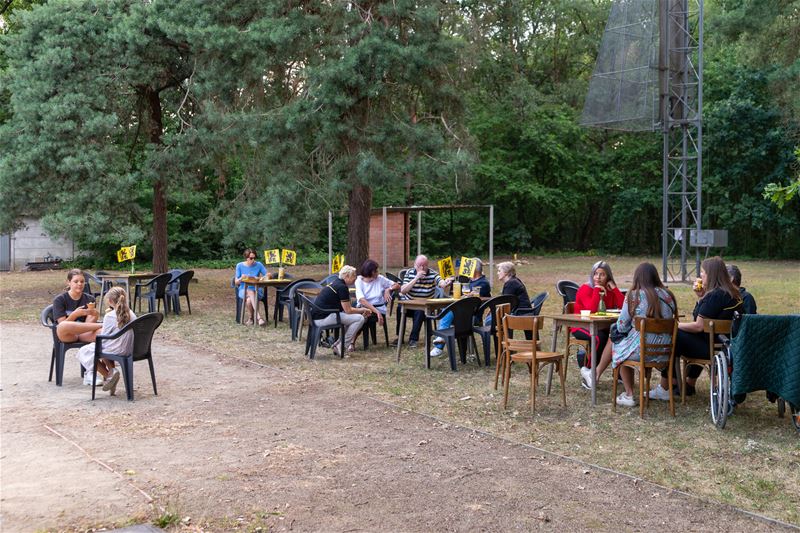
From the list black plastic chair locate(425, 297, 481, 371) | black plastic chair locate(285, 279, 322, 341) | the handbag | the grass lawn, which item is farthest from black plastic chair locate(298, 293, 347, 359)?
the handbag

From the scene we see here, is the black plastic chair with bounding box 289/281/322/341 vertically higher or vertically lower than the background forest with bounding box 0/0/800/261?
lower

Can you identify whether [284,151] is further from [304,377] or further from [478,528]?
[478,528]

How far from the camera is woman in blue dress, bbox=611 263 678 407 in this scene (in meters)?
7.03

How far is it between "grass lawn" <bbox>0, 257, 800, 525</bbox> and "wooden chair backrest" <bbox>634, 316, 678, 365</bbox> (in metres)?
0.53

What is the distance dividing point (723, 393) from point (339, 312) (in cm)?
484

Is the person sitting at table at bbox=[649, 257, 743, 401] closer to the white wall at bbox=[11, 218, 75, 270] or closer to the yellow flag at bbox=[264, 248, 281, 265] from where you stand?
the yellow flag at bbox=[264, 248, 281, 265]

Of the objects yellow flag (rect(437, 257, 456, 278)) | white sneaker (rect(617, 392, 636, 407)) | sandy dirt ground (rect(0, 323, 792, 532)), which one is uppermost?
yellow flag (rect(437, 257, 456, 278))

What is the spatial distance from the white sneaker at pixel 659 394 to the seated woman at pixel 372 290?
13.1 feet

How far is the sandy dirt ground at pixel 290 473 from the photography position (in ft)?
14.8

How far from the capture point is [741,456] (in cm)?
581

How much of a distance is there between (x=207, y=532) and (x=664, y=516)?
7.98 ft

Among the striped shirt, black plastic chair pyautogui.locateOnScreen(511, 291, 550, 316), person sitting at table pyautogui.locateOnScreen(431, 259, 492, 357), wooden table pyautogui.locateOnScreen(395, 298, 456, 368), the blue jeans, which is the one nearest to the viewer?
wooden table pyautogui.locateOnScreen(395, 298, 456, 368)

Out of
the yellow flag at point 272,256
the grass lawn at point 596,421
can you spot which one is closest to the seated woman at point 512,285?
the grass lawn at point 596,421

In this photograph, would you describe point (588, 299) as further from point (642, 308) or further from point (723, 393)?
point (723, 393)
